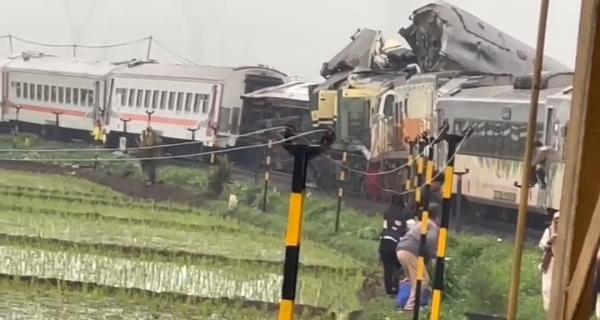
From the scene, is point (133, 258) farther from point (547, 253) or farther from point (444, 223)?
point (547, 253)

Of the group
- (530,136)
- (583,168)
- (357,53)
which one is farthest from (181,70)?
(583,168)

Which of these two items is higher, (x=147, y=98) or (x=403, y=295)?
(x=147, y=98)

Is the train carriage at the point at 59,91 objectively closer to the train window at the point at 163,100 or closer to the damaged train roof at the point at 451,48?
the train window at the point at 163,100

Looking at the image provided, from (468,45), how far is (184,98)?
805 mm

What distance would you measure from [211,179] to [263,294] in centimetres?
33

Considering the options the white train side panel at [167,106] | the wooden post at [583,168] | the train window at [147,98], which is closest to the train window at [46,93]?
the white train side panel at [167,106]

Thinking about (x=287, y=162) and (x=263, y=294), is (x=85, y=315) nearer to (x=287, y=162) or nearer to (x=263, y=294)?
(x=263, y=294)

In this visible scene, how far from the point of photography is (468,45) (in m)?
2.24

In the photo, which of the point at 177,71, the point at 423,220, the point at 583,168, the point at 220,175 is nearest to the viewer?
the point at 583,168

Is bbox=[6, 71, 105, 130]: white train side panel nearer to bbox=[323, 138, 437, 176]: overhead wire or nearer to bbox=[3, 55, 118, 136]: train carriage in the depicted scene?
bbox=[3, 55, 118, 136]: train carriage

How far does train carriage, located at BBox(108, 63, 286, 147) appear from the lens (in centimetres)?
256

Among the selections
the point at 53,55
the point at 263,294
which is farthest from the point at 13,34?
the point at 263,294

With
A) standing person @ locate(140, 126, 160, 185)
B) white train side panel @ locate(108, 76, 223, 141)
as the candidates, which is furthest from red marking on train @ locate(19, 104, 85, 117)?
standing person @ locate(140, 126, 160, 185)

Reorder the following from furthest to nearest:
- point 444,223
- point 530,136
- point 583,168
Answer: point 444,223 → point 530,136 → point 583,168
